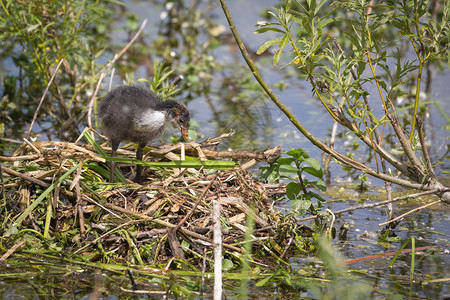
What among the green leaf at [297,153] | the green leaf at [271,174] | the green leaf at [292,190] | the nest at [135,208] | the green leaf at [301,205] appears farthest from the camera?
the green leaf at [271,174]

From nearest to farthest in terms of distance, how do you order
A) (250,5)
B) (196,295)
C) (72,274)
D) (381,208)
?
(196,295)
(72,274)
(381,208)
(250,5)

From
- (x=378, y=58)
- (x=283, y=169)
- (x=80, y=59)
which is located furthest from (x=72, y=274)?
(x=80, y=59)

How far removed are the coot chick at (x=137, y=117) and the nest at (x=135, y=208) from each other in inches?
11.2

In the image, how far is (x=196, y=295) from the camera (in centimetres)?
357

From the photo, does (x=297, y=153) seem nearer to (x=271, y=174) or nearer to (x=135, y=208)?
(x=271, y=174)

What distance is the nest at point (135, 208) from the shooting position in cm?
416

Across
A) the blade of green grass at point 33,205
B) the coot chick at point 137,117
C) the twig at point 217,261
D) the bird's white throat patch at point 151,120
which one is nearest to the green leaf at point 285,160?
the coot chick at point 137,117

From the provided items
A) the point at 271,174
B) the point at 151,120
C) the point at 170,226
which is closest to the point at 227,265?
the point at 170,226

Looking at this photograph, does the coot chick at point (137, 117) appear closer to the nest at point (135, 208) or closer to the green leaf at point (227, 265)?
the nest at point (135, 208)

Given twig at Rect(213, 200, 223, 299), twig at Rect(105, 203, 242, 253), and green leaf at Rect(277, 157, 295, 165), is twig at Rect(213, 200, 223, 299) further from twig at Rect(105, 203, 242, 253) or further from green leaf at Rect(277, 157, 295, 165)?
green leaf at Rect(277, 157, 295, 165)

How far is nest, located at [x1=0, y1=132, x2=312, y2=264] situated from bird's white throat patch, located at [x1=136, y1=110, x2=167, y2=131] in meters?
0.41

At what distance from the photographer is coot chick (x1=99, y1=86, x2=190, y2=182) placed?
4.81 metres

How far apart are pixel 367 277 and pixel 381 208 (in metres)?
1.53

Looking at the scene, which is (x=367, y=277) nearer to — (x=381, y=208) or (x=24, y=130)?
(x=381, y=208)
